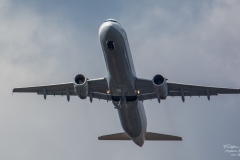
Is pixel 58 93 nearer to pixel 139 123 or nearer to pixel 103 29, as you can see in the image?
pixel 139 123

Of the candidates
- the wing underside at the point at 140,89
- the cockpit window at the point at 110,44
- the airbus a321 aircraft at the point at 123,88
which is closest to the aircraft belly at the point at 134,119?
the airbus a321 aircraft at the point at 123,88

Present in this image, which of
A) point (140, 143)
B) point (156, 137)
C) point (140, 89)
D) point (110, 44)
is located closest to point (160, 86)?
point (140, 89)

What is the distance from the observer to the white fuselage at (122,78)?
34.7m

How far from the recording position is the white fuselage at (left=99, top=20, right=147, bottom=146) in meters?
34.7

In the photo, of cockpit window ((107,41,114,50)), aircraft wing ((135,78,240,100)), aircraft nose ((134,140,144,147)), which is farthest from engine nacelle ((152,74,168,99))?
aircraft nose ((134,140,144,147))

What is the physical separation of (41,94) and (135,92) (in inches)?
424

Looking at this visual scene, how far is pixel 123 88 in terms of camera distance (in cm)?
3797

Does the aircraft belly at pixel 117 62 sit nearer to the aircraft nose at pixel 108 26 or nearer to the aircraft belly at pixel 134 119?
the aircraft nose at pixel 108 26

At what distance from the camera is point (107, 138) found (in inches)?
1828

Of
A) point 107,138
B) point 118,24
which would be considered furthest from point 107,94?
point 118,24

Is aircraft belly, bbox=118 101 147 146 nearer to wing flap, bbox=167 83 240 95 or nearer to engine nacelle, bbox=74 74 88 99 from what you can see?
wing flap, bbox=167 83 240 95

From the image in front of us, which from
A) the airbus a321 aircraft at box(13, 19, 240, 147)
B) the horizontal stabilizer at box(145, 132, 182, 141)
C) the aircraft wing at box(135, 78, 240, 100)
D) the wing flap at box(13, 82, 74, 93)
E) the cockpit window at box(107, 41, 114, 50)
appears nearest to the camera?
the cockpit window at box(107, 41, 114, 50)

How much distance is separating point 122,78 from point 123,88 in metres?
1.62

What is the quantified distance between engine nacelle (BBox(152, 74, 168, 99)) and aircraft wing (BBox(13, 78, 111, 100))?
17.2ft
